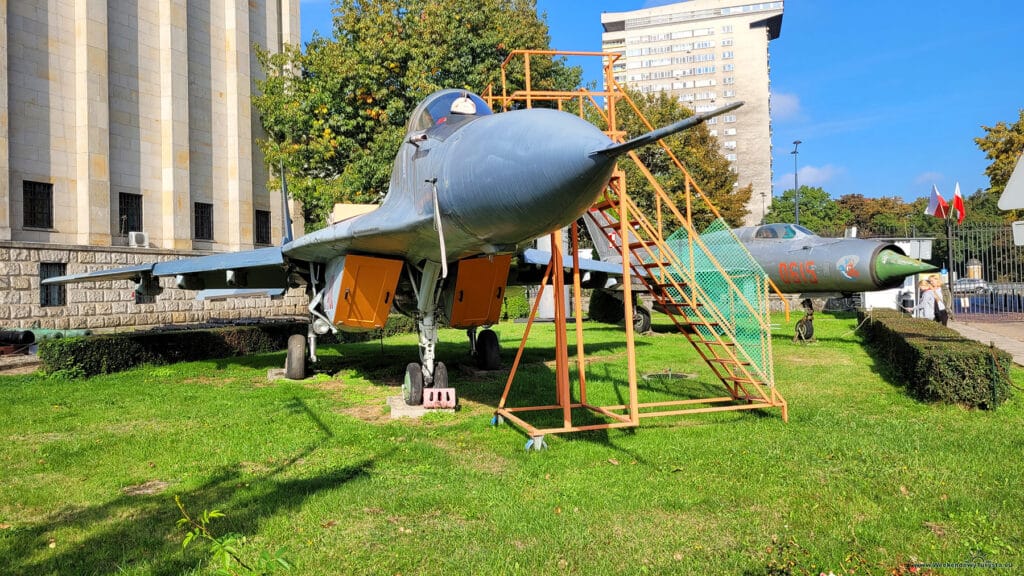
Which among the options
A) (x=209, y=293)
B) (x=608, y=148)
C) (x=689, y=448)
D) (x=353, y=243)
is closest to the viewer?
(x=608, y=148)

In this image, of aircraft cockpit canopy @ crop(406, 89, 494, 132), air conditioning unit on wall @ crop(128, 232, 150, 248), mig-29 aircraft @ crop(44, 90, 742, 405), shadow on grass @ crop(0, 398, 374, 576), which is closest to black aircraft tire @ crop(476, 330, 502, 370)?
mig-29 aircraft @ crop(44, 90, 742, 405)

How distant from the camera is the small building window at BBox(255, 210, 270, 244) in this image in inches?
1096

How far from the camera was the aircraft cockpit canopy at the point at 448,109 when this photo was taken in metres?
6.44

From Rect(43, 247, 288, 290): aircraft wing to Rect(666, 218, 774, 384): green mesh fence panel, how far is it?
6842 millimetres

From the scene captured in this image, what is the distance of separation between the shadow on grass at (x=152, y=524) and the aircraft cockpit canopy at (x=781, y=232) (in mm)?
13184

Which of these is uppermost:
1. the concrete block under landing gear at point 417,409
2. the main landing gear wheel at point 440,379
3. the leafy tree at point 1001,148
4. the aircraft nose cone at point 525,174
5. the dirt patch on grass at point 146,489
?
the leafy tree at point 1001,148

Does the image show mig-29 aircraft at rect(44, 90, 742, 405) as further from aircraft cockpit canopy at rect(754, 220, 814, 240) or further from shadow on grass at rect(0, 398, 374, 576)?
aircraft cockpit canopy at rect(754, 220, 814, 240)

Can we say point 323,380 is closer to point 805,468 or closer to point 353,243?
point 353,243

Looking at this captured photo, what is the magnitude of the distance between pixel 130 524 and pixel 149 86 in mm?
22473

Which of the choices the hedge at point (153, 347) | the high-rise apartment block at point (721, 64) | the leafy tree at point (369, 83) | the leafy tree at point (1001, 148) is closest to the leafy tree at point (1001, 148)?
the leafy tree at point (1001, 148)

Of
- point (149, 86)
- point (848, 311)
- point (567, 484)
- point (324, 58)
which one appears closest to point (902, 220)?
point (848, 311)

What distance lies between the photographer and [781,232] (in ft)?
52.7

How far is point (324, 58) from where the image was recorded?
74.9ft

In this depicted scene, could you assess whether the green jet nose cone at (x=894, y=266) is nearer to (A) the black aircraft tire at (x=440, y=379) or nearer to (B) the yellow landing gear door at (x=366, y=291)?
(A) the black aircraft tire at (x=440, y=379)
